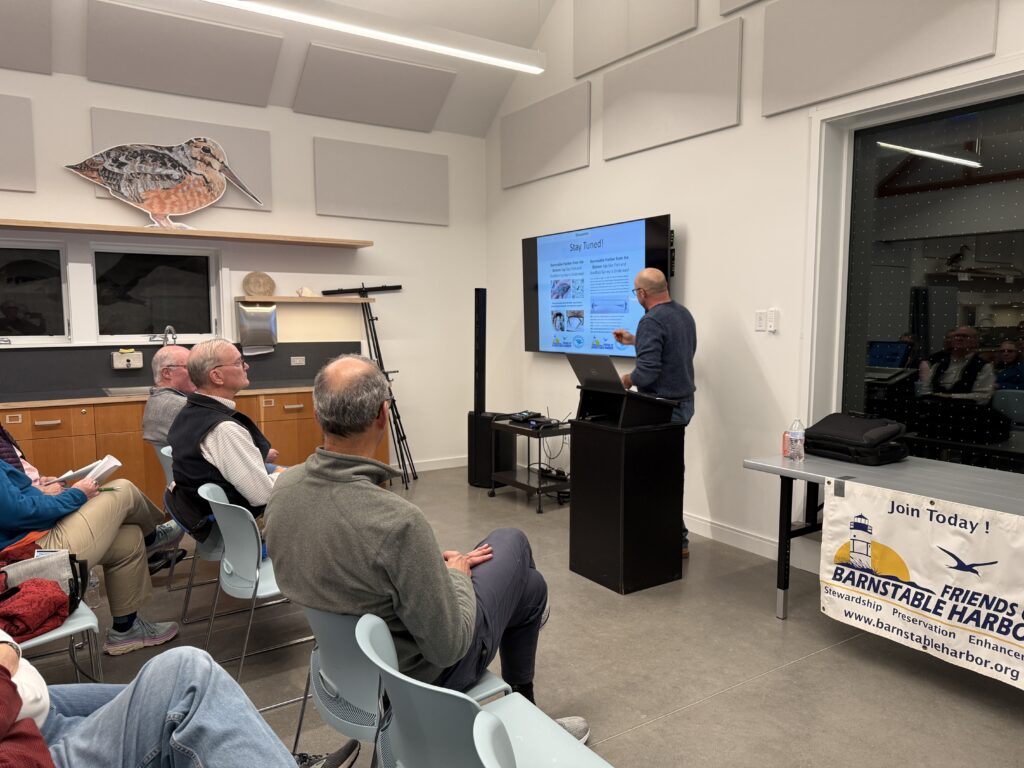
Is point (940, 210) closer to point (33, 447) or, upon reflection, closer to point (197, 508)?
point (197, 508)

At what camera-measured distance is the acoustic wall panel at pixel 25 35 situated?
4.35m

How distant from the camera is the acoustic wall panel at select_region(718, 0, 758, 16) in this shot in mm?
3839

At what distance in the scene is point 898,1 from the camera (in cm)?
314

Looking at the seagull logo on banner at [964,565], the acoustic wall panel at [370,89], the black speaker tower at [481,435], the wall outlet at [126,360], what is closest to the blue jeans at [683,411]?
the seagull logo on banner at [964,565]

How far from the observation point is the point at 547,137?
5594mm

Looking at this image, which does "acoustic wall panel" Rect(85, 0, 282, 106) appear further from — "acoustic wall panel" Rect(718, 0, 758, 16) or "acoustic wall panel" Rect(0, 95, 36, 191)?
"acoustic wall panel" Rect(718, 0, 758, 16)

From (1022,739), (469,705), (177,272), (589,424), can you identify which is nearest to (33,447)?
(177,272)

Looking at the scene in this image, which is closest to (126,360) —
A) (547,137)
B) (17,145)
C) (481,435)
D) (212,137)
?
(17,145)

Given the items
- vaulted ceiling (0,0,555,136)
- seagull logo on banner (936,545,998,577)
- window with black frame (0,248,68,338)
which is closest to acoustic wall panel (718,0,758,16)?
vaulted ceiling (0,0,555,136)

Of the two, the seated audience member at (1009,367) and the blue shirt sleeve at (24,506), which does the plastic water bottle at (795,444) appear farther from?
the blue shirt sleeve at (24,506)

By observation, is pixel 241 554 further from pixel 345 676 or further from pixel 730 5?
pixel 730 5

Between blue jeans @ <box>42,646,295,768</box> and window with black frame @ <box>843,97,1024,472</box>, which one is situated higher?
window with black frame @ <box>843,97,1024,472</box>

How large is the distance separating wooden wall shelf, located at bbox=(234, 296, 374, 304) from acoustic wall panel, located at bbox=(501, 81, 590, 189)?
1.74 m

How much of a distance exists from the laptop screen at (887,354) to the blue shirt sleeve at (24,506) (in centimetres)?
382
